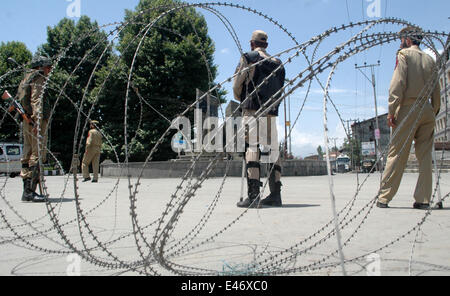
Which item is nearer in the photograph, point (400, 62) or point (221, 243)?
point (221, 243)

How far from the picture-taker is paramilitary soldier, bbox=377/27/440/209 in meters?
4.28

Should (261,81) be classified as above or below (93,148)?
above

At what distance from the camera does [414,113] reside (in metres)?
4.35

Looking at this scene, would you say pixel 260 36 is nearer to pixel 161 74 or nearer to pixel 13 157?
pixel 161 74

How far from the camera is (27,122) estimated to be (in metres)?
5.68

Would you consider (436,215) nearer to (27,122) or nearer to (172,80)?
(27,122)

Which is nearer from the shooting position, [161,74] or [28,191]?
[28,191]

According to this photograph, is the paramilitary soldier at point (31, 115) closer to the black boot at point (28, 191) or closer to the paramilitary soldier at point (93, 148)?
the black boot at point (28, 191)

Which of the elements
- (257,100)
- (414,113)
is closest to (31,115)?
(257,100)

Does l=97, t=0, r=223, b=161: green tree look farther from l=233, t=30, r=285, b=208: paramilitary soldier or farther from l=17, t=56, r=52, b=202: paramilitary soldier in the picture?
l=233, t=30, r=285, b=208: paramilitary soldier
